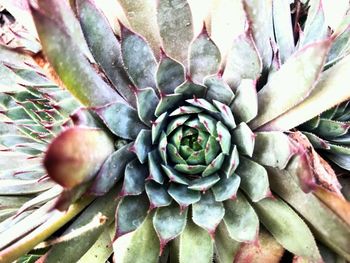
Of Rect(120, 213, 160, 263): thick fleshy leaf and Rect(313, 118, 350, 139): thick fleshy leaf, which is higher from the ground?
Rect(313, 118, 350, 139): thick fleshy leaf

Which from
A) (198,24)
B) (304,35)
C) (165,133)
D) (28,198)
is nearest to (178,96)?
(165,133)

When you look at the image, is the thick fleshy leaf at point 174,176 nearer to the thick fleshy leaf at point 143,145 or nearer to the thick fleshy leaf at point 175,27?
the thick fleshy leaf at point 143,145

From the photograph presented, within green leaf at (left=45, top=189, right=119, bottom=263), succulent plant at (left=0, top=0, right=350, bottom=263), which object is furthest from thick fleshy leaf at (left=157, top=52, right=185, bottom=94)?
green leaf at (left=45, top=189, right=119, bottom=263)

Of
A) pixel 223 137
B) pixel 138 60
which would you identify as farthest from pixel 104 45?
pixel 223 137

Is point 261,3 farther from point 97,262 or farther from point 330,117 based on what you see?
point 97,262

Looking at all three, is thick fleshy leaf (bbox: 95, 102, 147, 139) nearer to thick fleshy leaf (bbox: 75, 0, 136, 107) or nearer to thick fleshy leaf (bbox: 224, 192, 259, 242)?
thick fleshy leaf (bbox: 75, 0, 136, 107)

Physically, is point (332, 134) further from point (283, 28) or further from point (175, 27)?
point (175, 27)
